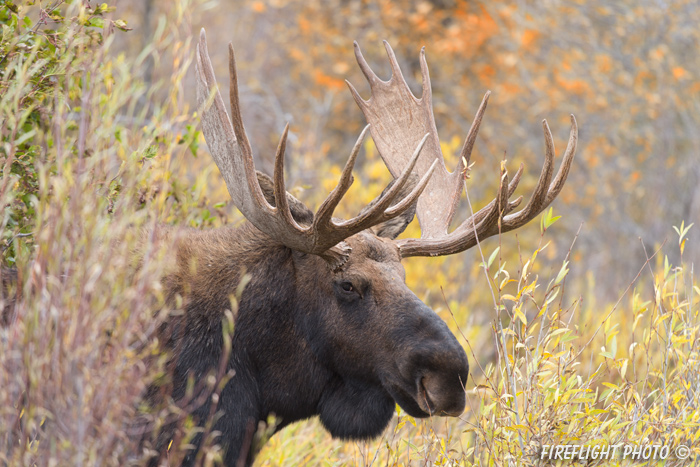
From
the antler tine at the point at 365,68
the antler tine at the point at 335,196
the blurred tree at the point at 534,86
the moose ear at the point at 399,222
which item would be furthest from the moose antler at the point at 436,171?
the blurred tree at the point at 534,86

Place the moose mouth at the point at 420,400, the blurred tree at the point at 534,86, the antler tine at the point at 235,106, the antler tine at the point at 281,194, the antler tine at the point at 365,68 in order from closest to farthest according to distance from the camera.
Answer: the antler tine at the point at 235,106
the antler tine at the point at 281,194
the moose mouth at the point at 420,400
the antler tine at the point at 365,68
the blurred tree at the point at 534,86

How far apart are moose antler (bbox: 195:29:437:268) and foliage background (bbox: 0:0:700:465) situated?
0.56 feet

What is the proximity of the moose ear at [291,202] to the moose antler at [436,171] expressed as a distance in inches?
21.9

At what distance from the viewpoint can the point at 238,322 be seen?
3125 mm

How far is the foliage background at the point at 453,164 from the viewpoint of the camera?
2131mm

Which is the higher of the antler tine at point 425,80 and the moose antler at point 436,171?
the antler tine at point 425,80

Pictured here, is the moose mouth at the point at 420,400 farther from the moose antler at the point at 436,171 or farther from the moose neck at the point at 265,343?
the moose antler at the point at 436,171

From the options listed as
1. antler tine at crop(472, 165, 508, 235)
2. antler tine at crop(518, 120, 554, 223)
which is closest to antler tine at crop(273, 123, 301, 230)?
antler tine at crop(472, 165, 508, 235)

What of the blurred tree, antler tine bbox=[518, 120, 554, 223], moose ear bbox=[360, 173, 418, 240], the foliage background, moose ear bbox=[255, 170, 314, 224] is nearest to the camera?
the foliage background

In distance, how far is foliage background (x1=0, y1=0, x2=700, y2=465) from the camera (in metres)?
2.13

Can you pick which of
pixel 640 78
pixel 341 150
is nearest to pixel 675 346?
pixel 640 78

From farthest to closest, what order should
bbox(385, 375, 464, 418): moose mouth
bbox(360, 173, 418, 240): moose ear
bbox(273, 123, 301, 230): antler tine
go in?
bbox(360, 173, 418, 240): moose ear, bbox(385, 375, 464, 418): moose mouth, bbox(273, 123, 301, 230): antler tine

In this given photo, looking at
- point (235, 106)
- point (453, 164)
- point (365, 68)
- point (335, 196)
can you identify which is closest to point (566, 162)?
point (335, 196)

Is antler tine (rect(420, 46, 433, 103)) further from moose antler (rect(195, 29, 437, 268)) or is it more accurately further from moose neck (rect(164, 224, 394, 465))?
moose neck (rect(164, 224, 394, 465))
